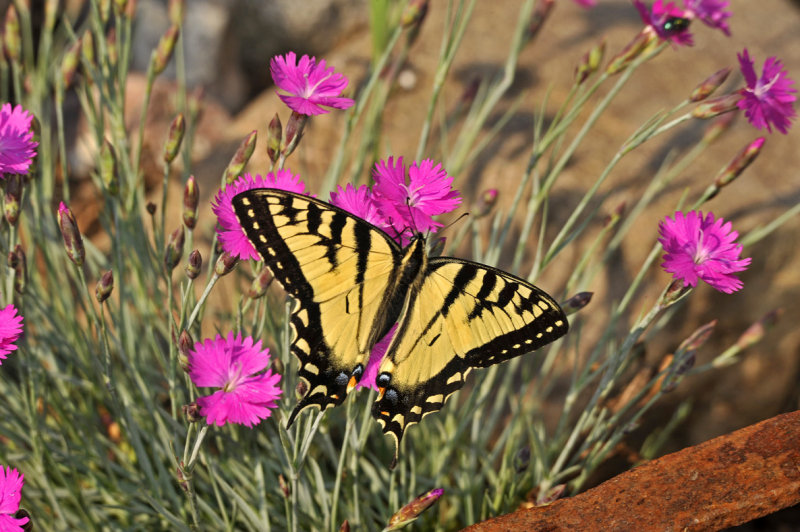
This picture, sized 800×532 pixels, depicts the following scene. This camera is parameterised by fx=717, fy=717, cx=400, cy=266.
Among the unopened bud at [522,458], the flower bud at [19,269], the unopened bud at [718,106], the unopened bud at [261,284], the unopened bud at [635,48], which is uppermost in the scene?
the unopened bud at [635,48]

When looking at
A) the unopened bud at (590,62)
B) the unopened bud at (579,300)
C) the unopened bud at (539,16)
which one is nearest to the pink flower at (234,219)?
the unopened bud at (579,300)

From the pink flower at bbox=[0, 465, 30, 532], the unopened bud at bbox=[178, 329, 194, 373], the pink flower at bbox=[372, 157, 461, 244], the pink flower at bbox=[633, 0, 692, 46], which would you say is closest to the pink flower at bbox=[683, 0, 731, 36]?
the pink flower at bbox=[633, 0, 692, 46]

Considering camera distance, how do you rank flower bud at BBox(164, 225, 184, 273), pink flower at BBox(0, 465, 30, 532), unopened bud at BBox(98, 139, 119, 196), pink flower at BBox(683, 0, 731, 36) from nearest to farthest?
pink flower at BBox(0, 465, 30, 532), flower bud at BBox(164, 225, 184, 273), unopened bud at BBox(98, 139, 119, 196), pink flower at BBox(683, 0, 731, 36)

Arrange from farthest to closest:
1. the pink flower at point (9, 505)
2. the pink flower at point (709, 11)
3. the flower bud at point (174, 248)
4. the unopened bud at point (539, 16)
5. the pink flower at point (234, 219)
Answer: the unopened bud at point (539, 16)
the pink flower at point (709, 11)
the flower bud at point (174, 248)
the pink flower at point (234, 219)
the pink flower at point (9, 505)

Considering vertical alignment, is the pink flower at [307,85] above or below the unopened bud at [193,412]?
above

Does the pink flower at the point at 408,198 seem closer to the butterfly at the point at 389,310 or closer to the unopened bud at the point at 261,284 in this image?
the butterfly at the point at 389,310

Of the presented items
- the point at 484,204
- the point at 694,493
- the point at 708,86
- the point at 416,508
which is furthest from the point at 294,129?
the point at 694,493

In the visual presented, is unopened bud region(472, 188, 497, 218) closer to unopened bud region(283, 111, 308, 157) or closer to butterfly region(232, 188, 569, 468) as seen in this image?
butterfly region(232, 188, 569, 468)

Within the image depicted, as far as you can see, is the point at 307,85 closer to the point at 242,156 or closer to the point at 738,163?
the point at 242,156
